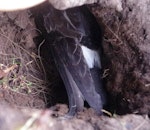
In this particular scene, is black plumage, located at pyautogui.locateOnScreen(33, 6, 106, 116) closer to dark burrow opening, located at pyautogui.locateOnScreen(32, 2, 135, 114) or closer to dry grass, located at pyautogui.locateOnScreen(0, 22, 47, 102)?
dark burrow opening, located at pyautogui.locateOnScreen(32, 2, 135, 114)

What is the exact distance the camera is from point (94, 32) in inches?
75.5

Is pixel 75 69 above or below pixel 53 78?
above

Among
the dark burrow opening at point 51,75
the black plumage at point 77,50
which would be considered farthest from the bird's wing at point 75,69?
the dark burrow opening at point 51,75

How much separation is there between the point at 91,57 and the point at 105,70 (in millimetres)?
118

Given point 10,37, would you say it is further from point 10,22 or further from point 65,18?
point 65,18

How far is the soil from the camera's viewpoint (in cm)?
163

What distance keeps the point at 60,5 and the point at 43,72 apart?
0.73 metres

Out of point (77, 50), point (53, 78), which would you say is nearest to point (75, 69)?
point (77, 50)

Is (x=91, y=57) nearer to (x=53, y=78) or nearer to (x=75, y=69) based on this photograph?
(x=75, y=69)

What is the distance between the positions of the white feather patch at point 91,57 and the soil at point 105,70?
0.07m

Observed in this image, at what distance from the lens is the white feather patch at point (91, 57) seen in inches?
77.4

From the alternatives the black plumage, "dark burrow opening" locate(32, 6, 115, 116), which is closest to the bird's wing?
the black plumage

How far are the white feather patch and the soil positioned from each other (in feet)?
0.25

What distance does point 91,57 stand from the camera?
200cm
